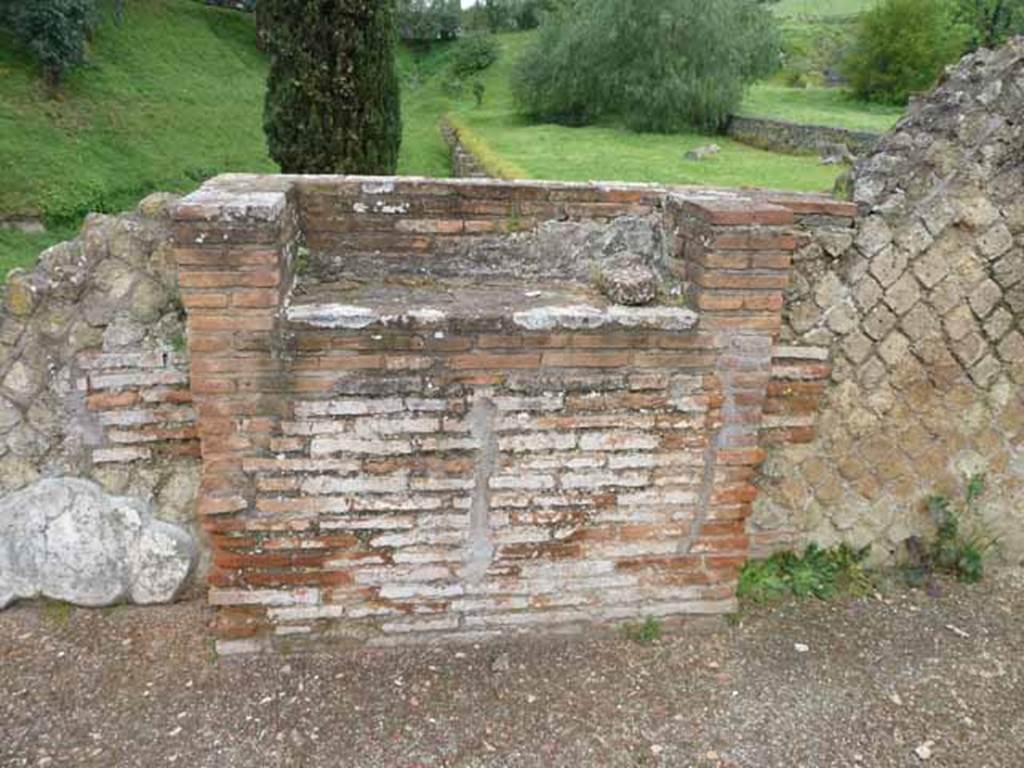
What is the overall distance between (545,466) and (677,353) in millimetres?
676

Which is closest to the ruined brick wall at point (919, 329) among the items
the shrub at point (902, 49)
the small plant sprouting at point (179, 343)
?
the small plant sprouting at point (179, 343)

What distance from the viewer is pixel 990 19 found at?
105 feet

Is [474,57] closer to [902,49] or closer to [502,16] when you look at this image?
[502,16]

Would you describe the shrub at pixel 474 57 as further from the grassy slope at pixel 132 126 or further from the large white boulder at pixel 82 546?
the large white boulder at pixel 82 546

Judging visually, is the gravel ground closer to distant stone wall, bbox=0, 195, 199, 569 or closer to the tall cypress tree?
distant stone wall, bbox=0, 195, 199, 569

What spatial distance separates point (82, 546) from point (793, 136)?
2038 cm

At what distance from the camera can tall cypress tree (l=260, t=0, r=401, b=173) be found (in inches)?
357

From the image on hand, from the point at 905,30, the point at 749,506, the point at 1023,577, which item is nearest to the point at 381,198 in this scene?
the point at 749,506

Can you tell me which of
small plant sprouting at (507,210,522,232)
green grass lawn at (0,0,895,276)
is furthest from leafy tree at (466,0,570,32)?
small plant sprouting at (507,210,522,232)

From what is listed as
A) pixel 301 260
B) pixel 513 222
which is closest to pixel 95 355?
pixel 301 260

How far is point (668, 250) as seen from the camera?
3420mm

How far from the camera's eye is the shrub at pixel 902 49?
2861 cm

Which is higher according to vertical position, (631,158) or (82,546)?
(631,158)

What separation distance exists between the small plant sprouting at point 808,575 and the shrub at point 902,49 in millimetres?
29397
